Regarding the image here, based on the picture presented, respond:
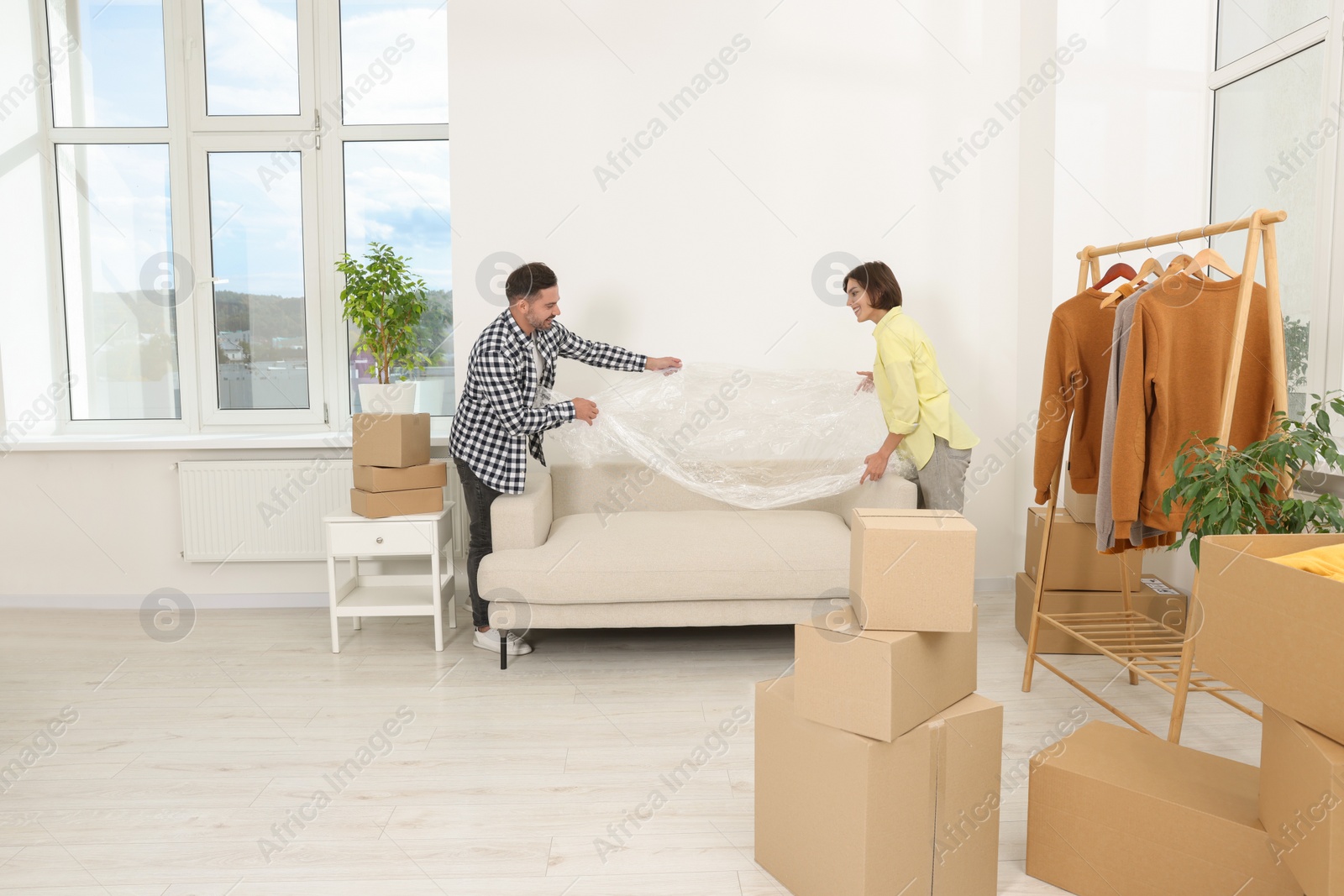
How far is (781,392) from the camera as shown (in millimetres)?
3426

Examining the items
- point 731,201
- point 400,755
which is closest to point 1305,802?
point 400,755

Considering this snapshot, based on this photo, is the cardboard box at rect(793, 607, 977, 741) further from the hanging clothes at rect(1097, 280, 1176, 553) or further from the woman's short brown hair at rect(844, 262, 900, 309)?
the woman's short brown hair at rect(844, 262, 900, 309)

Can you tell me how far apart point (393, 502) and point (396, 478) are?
0.09 meters

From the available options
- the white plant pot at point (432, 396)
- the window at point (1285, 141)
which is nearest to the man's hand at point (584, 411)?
the white plant pot at point (432, 396)

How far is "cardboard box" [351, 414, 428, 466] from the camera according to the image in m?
3.22

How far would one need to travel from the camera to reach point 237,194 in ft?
13.4

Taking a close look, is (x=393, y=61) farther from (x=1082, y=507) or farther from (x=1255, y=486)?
(x=1255, y=486)

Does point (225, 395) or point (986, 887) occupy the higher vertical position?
point (225, 395)

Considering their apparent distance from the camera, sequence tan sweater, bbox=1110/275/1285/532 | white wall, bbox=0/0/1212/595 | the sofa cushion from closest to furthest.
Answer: tan sweater, bbox=1110/275/1285/532 < the sofa cushion < white wall, bbox=0/0/1212/595

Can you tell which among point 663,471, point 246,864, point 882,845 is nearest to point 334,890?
point 246,864

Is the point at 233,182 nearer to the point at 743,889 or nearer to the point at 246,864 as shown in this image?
the point at 246,864

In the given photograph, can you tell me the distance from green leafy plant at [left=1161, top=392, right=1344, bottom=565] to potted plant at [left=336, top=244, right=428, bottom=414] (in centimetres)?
280

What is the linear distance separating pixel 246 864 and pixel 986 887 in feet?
5.14

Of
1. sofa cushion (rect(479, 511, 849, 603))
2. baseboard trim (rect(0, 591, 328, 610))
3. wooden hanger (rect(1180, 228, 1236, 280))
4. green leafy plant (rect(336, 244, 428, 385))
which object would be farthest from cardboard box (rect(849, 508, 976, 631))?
baseboard trim (rect(0, 591, 328, 610))
